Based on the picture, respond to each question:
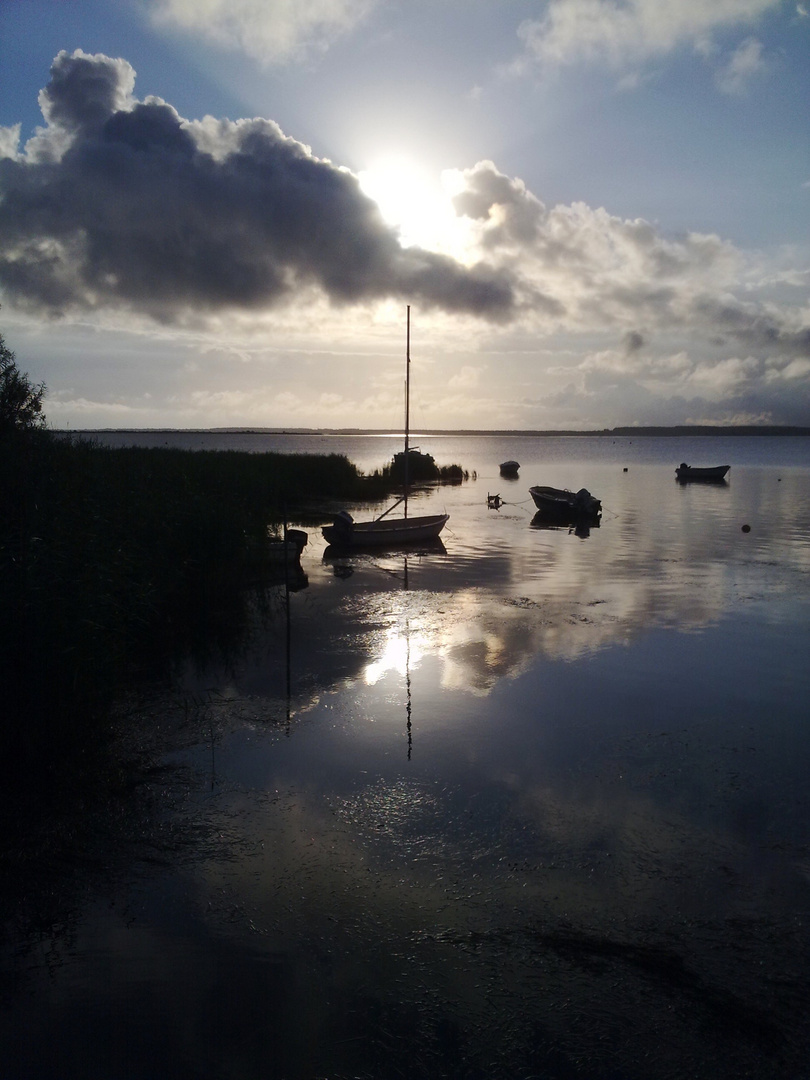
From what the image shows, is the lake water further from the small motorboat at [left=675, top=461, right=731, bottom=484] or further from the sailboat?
the small motorboat at [left=675, top=461, right=731, bottom=484]

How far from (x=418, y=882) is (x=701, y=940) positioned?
2527 millimetres

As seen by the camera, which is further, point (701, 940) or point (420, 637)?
point (420, 637)

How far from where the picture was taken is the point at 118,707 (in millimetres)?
12156

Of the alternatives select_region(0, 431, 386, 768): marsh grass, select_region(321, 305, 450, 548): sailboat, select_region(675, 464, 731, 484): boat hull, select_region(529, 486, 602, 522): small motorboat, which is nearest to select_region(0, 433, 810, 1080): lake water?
select_region(0, 431, 386, 768): marsh grass

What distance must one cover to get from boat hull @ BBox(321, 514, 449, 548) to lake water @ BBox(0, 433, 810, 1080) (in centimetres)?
1488

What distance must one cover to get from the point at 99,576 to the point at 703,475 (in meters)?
79.6

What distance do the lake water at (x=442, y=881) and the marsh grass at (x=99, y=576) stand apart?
134 cm

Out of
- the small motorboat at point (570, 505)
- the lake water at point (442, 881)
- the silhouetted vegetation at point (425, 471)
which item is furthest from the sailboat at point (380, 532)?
the silhouetted vegetation at point (425, 471)

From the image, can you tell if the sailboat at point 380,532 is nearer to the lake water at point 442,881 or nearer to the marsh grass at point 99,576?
the marsh grass at point 99,576

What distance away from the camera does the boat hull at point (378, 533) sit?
3088 cm

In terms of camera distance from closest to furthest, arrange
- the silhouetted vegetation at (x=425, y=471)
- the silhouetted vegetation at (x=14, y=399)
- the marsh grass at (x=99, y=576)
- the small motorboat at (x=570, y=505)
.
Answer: the marsh grass at (x=99, y=576) → the silhouetted vegetation at (x=14, y=399) → the small motorboat at (x=570, y=505) → the silhouetted vegetation at (x=425, y=471)

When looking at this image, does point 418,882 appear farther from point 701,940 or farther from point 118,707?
point 118,707

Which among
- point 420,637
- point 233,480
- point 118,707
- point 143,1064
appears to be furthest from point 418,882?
point 233,480

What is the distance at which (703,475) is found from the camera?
8231 centimetres
